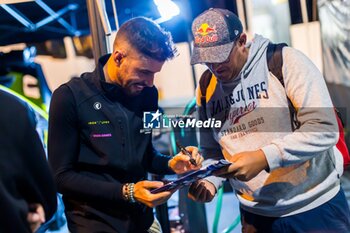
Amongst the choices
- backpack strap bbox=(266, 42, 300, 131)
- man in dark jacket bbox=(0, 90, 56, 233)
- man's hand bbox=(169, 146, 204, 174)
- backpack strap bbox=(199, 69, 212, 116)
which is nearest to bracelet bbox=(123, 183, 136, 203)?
man's hand bbox=(169, 146, 204, 174)

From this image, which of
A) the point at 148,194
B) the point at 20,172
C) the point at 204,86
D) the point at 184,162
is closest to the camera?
the point at 20,172

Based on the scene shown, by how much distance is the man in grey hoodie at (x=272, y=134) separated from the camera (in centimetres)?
152

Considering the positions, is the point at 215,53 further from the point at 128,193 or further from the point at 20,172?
the point at 20,172

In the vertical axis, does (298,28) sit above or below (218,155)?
above

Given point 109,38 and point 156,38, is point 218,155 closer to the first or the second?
point 156,38

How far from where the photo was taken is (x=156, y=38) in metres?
1.62

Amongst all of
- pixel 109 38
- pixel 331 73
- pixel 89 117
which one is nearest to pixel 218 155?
pixel 89 117

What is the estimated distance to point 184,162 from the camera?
1.72m

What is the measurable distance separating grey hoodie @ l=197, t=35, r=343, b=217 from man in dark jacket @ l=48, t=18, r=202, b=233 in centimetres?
21

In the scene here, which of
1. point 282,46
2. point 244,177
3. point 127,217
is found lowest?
point 127,217

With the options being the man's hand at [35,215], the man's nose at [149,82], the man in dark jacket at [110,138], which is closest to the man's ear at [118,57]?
the man in dark jacket at [110,138]

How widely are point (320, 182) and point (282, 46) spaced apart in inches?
19.7

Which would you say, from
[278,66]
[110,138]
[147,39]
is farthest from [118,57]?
[278,66]

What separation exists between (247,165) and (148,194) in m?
0.34
